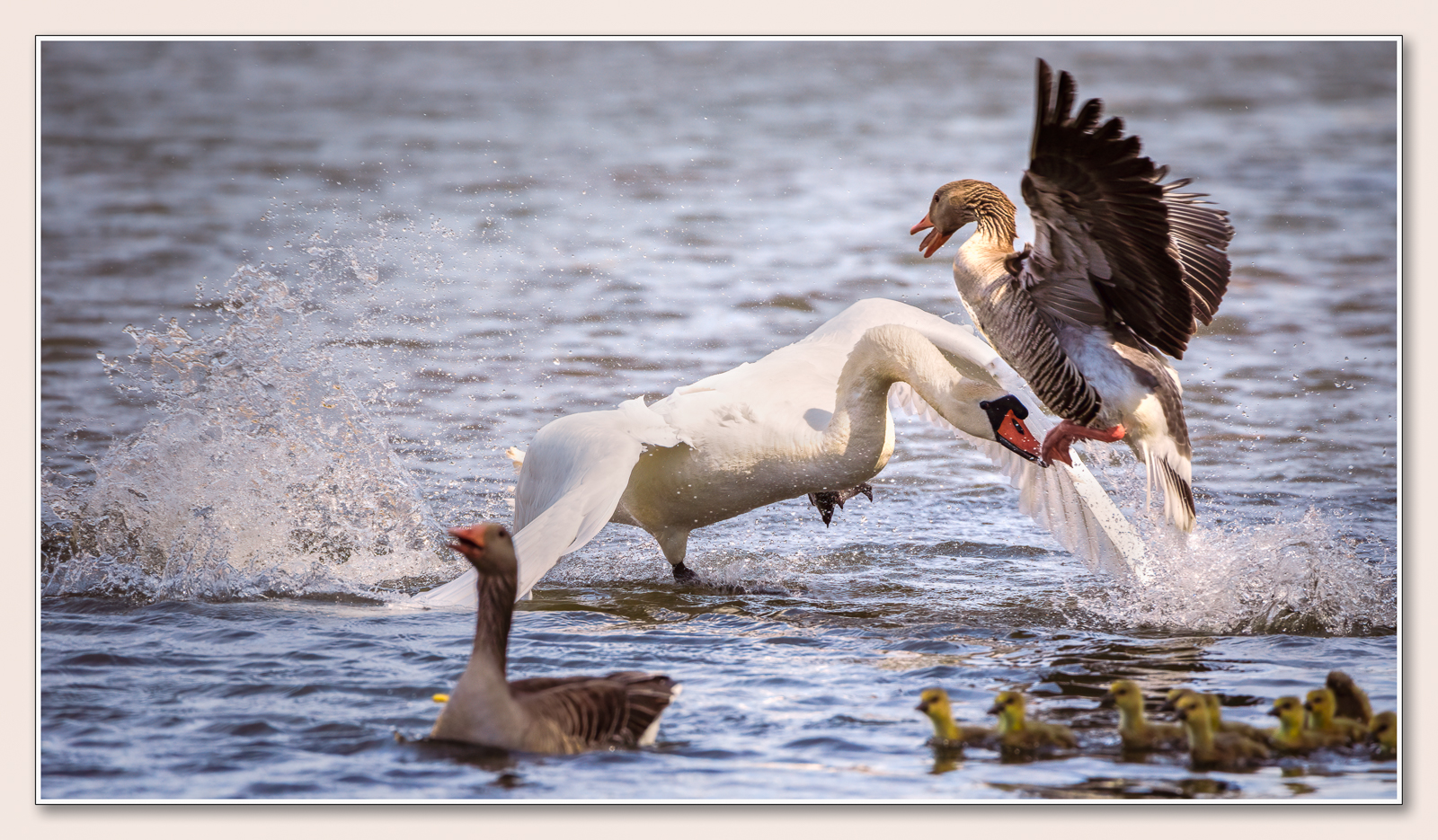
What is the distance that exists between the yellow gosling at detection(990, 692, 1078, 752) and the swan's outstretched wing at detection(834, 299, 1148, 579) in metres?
1.59

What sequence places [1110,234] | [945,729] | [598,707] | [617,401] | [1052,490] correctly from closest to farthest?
[598,707] < [945,729] < [1110,234] < [1052,490] < [617,401]

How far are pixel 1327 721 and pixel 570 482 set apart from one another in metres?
2.40

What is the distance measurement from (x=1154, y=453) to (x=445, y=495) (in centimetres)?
322

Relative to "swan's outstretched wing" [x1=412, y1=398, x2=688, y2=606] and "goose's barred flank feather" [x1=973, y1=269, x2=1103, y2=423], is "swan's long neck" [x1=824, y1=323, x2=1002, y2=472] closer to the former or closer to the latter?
"goose's barred flank feather" [x1=973, y1=269, x2=1103, y2=423]

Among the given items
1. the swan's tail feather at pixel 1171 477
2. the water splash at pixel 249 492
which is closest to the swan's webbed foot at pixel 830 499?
the swan's tail feather at pixel 1171 477

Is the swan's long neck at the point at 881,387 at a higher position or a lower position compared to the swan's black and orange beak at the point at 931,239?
lower

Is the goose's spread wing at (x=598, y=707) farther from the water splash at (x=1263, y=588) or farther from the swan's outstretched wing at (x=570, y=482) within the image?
the water splash at (x=1263, y=588)

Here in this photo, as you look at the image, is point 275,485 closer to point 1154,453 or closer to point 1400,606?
point 1154,453

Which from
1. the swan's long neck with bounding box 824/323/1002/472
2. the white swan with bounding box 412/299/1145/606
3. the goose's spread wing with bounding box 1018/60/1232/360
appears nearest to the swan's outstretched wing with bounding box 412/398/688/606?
the white swan with bounding box 412/299/1145/606

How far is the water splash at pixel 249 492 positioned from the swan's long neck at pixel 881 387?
180 centimetres

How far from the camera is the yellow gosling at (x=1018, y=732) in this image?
404 centimetres

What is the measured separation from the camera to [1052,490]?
5984mm

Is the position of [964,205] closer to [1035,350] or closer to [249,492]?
[1035,350]

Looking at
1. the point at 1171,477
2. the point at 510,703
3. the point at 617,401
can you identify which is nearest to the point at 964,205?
the point at 1171,477
